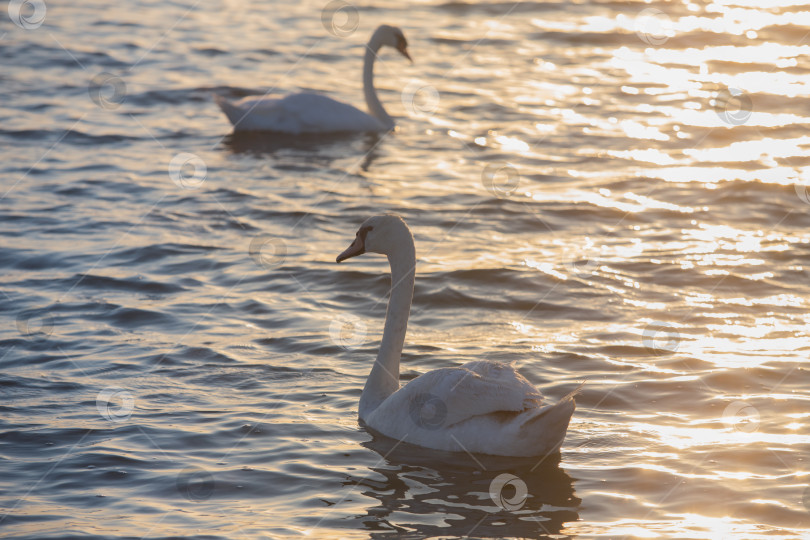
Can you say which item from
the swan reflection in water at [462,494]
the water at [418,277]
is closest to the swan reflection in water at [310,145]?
the water at [418,277]

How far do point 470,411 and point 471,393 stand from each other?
0.39 feet

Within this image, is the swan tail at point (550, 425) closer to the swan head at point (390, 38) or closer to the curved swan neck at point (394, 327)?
the curved swan neck at point (394, 327)

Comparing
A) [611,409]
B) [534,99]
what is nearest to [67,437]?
[611,409]

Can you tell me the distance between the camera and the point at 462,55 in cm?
1909

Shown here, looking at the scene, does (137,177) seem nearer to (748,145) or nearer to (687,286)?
(687,286)

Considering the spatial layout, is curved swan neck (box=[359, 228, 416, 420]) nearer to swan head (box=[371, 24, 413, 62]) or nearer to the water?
the water

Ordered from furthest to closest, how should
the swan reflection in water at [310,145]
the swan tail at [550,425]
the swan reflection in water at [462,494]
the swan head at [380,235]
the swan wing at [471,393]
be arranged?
the swan reflection in water at [310,145], the swan head at [380,235], the swan wing at [471,393], the swan tail at [550,425], the swan reflection in water at [462,494]

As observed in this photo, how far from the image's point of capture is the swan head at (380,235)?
7.65m

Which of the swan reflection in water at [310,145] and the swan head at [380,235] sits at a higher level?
the swan head at [380,235]

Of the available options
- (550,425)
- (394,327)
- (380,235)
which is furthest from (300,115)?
(550,425)

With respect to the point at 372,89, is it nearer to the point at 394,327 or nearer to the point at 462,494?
the point at 394,327

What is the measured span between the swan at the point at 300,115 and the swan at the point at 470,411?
7.96m

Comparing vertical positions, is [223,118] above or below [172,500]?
above

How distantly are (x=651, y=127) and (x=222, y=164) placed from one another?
579 centimetres
